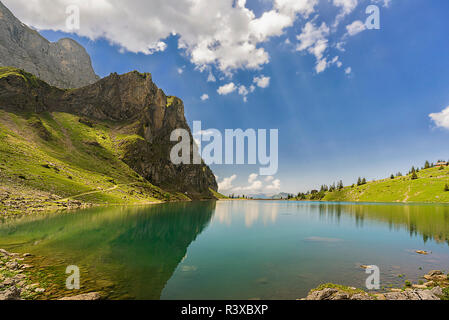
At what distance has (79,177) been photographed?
122 metres

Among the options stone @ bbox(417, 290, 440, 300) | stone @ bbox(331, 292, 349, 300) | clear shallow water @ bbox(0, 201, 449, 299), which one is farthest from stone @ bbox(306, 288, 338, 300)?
stone @ bbox(417, 290, 440, 300)

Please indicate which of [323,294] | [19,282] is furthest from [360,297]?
[19,282]

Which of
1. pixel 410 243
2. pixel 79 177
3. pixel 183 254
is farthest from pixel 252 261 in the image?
pixel 79 177

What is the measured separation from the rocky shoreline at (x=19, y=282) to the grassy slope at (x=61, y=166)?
64.7 m

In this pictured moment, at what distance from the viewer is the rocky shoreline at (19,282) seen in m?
14.6

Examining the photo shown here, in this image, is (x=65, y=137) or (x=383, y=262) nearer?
(x=383, y=262)

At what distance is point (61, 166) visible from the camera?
123188 millimetres

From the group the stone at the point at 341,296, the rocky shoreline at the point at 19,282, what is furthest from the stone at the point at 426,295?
the rocky shoreline at the point at 19,282

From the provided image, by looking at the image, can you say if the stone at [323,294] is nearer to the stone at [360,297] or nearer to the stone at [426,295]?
the stone at [360,297]

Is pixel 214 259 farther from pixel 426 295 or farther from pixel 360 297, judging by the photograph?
pixel 426 295

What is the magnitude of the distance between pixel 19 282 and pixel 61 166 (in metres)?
135

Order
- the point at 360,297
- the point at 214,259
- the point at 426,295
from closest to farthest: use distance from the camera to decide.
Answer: the point at 426,295, the point at 360,297, the point at 214,259

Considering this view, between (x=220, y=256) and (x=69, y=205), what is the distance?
3273 inches
